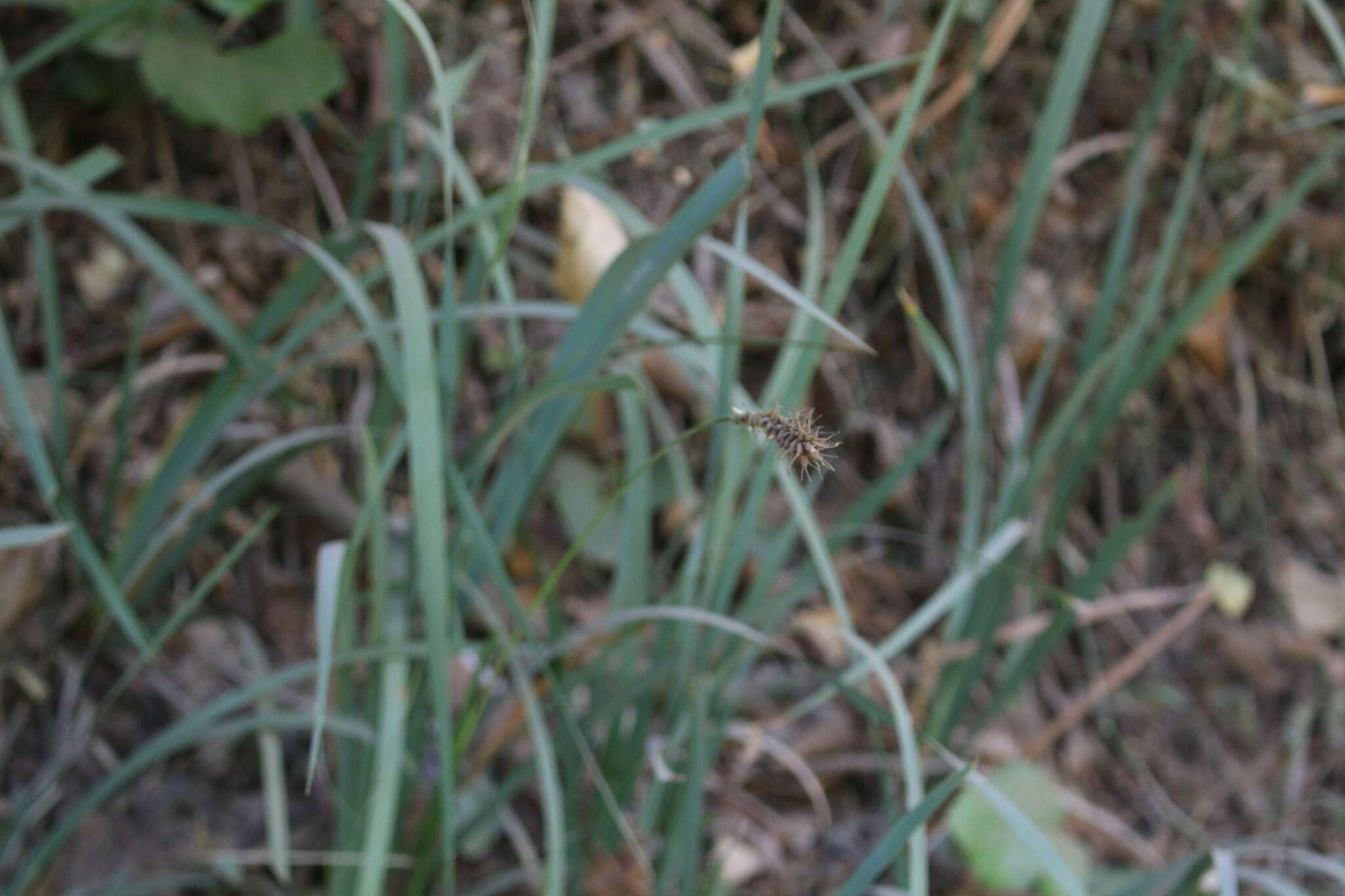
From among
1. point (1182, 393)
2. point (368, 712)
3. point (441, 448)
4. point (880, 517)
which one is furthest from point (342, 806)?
point (1182, 393)

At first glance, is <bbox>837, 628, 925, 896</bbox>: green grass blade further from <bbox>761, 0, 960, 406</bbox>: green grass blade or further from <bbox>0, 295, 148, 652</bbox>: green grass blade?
<bbox>0, 295, 148, 652</bbox>: green grass blade

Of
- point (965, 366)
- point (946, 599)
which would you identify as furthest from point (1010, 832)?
point (965, 366)

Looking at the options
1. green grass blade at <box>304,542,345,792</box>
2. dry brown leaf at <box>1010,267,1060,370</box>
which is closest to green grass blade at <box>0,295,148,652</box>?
green grass blade at <box>304,542,345,792</box>

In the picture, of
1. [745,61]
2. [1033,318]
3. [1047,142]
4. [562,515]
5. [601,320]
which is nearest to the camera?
[601,320]

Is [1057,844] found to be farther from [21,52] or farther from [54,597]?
[21,52]

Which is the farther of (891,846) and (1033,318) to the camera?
(1033,318)

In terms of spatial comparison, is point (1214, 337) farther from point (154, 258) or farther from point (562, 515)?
point (154, 258)

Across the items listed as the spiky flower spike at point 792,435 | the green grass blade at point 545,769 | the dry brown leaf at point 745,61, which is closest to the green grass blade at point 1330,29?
the dry brown leaf at point 745,61
